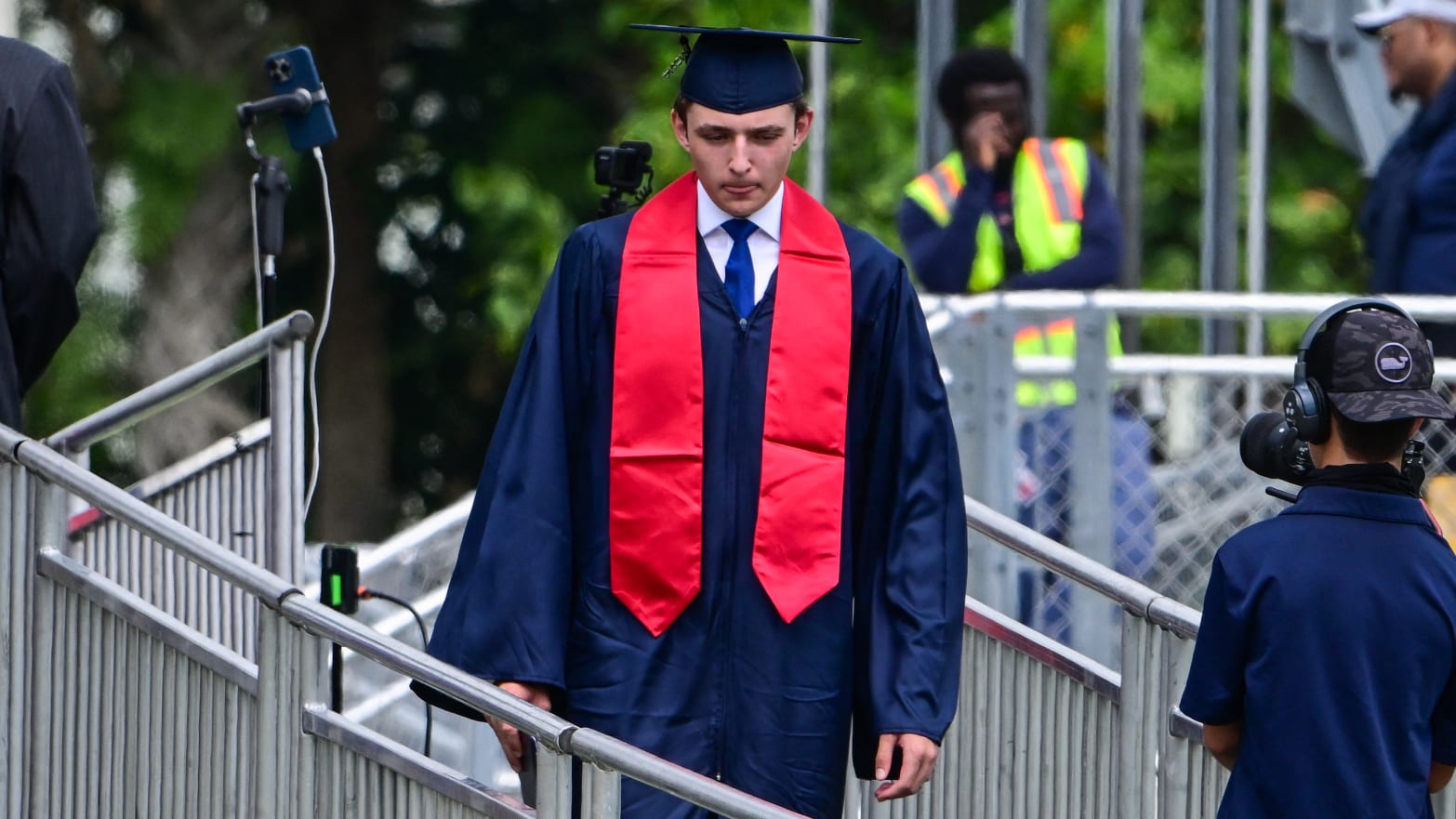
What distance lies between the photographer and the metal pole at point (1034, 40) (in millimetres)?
8219

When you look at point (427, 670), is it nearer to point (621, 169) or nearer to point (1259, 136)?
point (621, 169)

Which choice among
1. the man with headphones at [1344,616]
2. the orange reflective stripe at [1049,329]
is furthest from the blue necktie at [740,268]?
the orange reflective stripe at [1049,329]

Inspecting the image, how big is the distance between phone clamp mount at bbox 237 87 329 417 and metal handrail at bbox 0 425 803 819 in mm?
1226

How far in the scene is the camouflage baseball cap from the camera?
11.3 feet

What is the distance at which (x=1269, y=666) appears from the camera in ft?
11.2

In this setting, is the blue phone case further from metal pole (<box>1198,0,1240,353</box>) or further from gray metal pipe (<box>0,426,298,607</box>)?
metal pole (<box>1198,0,1240,353</box>)

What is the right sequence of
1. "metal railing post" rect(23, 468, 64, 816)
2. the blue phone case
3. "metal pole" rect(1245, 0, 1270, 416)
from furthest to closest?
"metal pole" rect(1245, 0, 1270, 416), the blue phone case, "metal railing post" rect(23, 468, 64, 816)

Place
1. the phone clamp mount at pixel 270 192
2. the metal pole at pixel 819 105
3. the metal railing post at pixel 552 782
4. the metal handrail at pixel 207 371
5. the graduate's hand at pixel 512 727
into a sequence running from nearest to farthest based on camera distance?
the metal railing post at pixel 552 782, the graduate's hand at pixel 512 727, the metal handrail at pixel 207 371, the phone clamp mount at pixel 270 192, the metal pole at pixel 819 105

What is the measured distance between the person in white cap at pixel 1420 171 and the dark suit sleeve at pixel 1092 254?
0.70m

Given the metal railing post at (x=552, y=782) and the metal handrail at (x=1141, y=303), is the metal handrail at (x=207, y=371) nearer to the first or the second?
the metal railing post at (x=552, y=782)

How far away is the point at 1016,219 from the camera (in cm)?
679

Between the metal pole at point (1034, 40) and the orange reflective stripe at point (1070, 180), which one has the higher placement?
the metal pole at point (1034, 40)

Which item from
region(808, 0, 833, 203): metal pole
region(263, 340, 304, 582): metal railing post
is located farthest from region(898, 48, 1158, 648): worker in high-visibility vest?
region(263, 340, 304, 582): metal railing post

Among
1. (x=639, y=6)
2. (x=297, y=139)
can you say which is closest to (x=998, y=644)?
(x=297, y=139)
